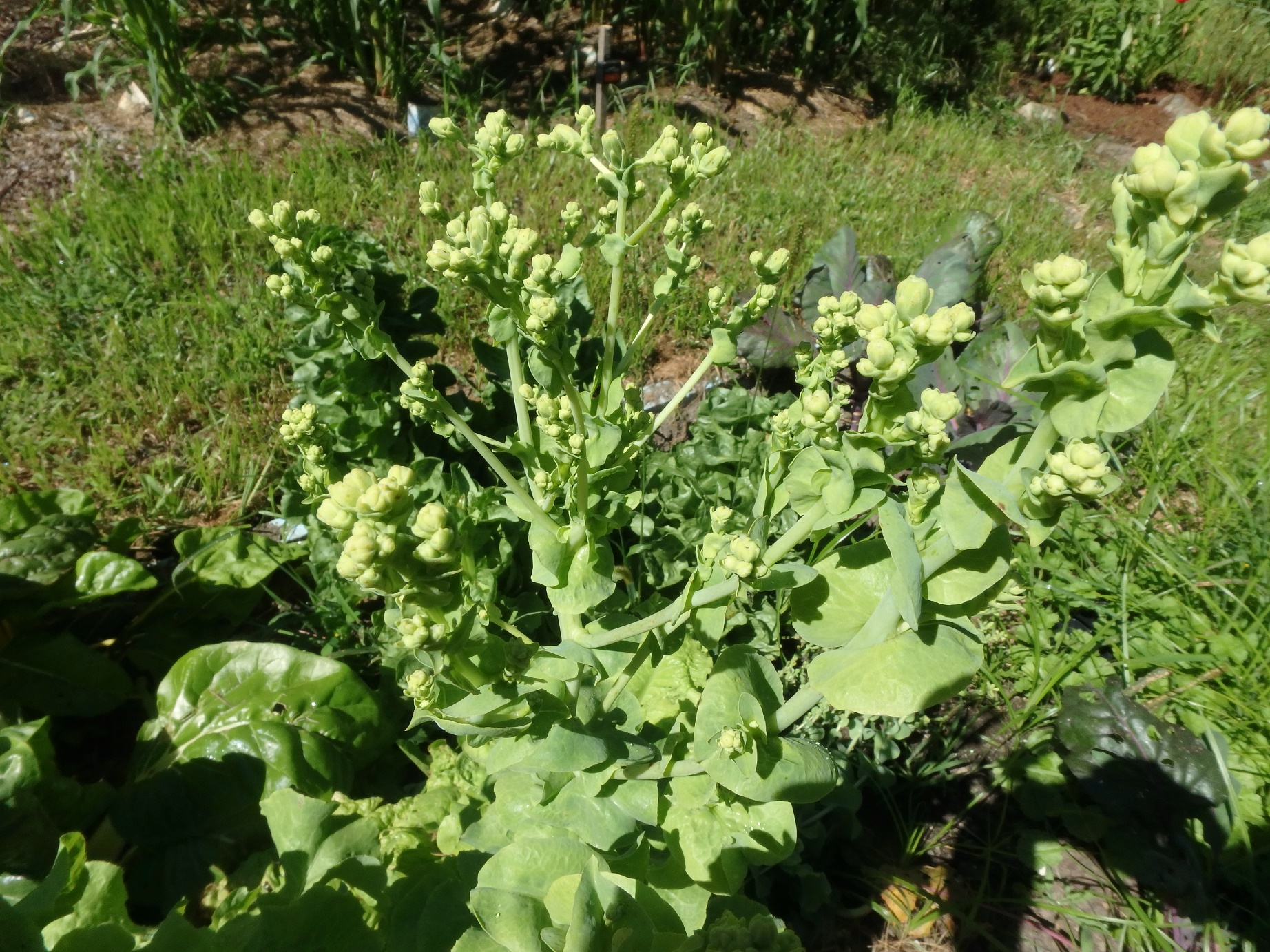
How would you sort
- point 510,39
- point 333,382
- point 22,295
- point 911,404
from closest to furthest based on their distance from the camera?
point 911,404
point 333,382
point 22,295
point 510,39

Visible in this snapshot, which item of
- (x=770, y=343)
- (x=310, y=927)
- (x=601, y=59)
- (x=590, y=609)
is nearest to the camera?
(x=310, y=927)

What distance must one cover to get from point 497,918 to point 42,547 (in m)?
1.62

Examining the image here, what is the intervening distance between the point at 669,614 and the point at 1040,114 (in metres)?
6.42

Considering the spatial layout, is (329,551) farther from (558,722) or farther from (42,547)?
(558,722)

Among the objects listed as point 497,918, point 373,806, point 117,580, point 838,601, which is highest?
point 838,601

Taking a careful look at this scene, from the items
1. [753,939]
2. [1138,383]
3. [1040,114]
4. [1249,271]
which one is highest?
[1249,271]

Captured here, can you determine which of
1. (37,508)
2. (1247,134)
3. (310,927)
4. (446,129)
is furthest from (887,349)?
(37,508)

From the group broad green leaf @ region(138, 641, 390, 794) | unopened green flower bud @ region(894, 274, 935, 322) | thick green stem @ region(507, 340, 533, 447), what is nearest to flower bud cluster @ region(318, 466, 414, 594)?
thick green stem @ region(507, 340, 533, 447)

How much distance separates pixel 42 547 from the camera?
200 centimetres

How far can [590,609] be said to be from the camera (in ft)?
4.67

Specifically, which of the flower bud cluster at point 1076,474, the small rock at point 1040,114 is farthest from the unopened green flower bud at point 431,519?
the small rock at point 1040,114

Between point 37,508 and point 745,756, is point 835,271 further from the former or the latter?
point 37,508

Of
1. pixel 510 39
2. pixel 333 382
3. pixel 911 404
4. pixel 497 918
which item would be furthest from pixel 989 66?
pixel 497 918

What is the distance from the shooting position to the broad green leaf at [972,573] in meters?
0.93
